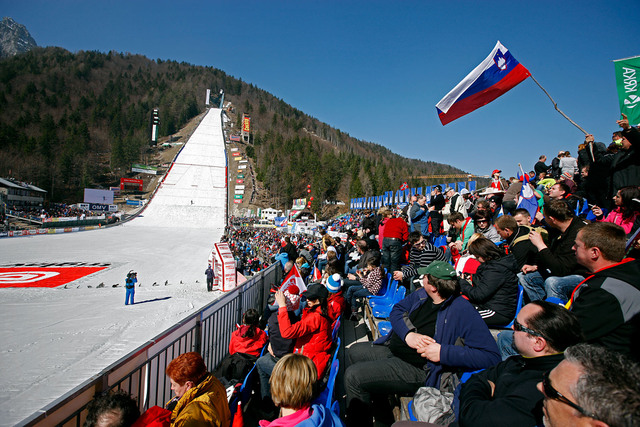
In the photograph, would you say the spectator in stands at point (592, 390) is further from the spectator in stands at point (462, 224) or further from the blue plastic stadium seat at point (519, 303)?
the spectator in stands at point (462, 224)

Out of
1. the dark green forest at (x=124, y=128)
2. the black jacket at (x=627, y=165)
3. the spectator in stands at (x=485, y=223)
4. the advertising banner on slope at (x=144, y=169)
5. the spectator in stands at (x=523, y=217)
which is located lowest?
the spectator in stands at (x=485, y=223)

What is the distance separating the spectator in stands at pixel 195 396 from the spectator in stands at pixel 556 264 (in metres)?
3.24

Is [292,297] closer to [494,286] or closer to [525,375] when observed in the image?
[494,286]

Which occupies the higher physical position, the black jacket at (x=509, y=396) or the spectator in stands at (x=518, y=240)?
the spectator in stands at (x=518, y=240)

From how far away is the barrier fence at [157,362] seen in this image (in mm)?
1992

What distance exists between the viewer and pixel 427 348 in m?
2.35

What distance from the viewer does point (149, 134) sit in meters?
103

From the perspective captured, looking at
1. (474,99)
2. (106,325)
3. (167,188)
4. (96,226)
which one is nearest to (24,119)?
(167,188)

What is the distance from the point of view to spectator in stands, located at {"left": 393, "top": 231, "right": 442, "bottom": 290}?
4.75 metres

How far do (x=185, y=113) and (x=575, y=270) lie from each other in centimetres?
13719

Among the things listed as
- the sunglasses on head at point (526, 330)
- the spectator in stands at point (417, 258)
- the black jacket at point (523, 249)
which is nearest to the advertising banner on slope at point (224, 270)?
the spectator in stands at point (417, 258)

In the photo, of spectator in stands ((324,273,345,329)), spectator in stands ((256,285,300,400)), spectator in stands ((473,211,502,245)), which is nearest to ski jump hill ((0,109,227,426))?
spectator in stands ((256,285,300,400))

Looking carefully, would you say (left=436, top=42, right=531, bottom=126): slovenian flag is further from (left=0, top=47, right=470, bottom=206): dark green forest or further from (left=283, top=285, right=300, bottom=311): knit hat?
(left=0, top=47, right=470, bottom=206): dark green forest

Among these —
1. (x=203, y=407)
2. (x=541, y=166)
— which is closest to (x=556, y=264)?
(x=203, y=407)
